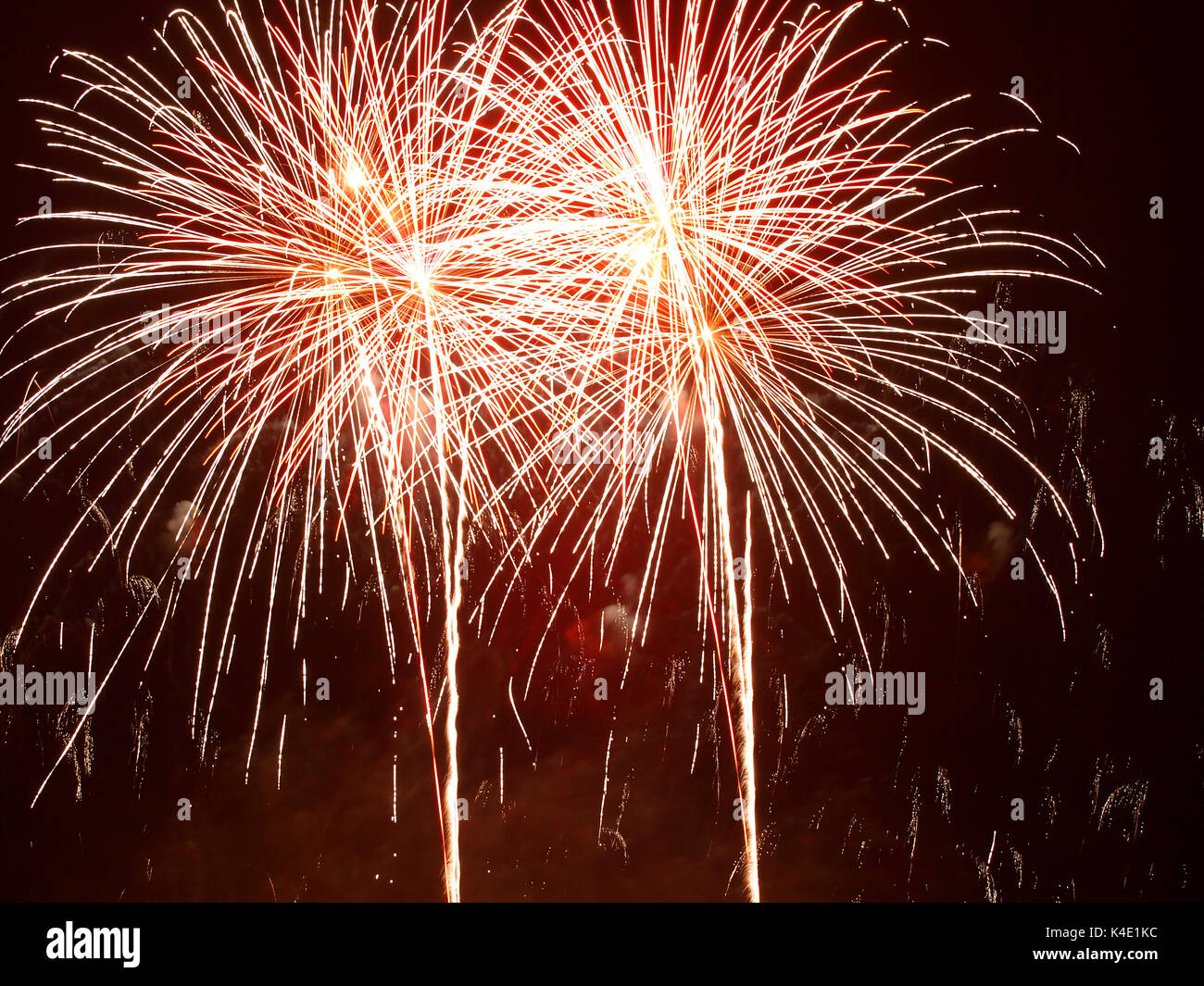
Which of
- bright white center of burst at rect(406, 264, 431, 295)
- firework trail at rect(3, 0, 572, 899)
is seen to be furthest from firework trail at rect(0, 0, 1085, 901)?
bright white center of burst at rect(406, 264, 431, 295)

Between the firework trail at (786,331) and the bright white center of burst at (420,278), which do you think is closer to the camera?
the bright white center of burst at (420,278)

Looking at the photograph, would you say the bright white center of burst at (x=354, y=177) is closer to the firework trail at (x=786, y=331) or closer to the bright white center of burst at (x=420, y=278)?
the bright white center of burst at (x=420, y=278)

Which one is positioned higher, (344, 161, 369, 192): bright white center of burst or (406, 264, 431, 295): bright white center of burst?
(344, 161, 369, 192): bright white center of burst

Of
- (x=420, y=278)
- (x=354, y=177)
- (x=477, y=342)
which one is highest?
(x=354, y=177)

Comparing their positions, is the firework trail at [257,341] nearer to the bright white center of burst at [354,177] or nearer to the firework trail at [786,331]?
the bright white center of burst at [354,177]

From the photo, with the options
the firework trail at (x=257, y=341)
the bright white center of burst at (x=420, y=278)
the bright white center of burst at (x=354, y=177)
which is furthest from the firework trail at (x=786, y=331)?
the bright white center of burst at (x=354, y=177)

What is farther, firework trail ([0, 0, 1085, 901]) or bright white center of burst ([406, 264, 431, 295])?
firework trail ([0, 0, 1085, 901])

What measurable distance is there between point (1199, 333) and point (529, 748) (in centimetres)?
367

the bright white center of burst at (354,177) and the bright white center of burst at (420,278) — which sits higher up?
the bright white center of burst at (354,177)

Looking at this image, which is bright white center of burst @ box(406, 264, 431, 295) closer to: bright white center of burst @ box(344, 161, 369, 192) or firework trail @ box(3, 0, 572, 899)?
firework trail @ box(3, 0, 572, 899)

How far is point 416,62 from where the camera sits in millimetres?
2770

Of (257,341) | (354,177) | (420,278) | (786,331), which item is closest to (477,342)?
(420,278)

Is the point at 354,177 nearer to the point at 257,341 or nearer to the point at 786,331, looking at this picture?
the point at 257,341

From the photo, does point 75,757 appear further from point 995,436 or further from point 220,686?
point 995,436
